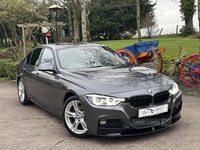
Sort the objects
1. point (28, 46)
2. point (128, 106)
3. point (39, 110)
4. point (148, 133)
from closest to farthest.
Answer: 1. point (128, 106)
2. point (148, 133)
3. point (39, 110)
4. point (28, 46)

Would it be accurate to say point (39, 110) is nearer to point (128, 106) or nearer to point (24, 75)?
point (24, 75)

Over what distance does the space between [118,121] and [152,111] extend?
53cm

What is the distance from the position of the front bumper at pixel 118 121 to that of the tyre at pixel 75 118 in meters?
→ 0.22

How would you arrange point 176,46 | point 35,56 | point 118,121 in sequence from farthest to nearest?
point 176,46, point 35,56, point 118,121

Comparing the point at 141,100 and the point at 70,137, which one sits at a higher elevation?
the point at 141,100

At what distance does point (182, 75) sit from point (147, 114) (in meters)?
4.22

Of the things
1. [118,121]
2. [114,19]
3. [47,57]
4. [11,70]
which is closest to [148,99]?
[118,121]

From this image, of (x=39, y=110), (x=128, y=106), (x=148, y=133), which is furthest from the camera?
(x=39, y=110)

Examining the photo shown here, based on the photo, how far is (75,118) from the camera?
4.62 metres

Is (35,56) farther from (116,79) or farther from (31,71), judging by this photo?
(116,79)

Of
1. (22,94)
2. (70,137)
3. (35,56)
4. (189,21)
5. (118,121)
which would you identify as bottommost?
(70,137)

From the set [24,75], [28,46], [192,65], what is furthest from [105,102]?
[28,46]

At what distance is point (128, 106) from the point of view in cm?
412

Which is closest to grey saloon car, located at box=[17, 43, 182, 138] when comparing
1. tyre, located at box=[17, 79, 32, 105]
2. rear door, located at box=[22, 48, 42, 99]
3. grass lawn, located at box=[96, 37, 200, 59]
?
rear door, located at box=[22, 48, 42, 99]
